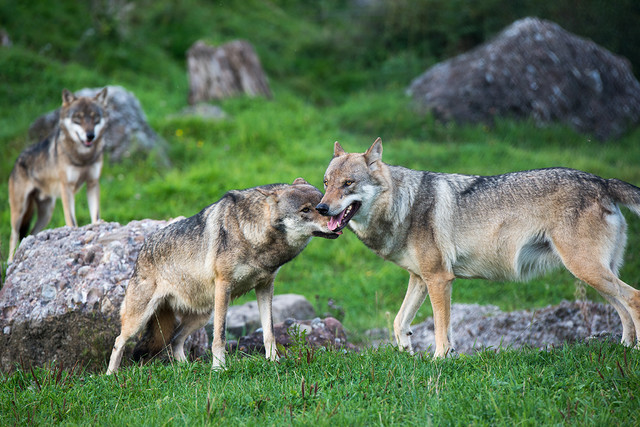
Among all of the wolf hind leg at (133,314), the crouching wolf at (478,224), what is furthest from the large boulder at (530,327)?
the wolf hind leg at (133,314)

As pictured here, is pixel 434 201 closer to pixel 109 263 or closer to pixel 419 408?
pixel 419 408

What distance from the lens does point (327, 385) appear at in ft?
15.3

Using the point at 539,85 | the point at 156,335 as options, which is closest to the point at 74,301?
the point at 156,335

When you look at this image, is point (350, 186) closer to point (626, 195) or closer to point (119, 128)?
point (626, 195)

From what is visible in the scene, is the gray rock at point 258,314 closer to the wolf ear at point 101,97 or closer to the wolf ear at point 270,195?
the wolf ear at point 270,195

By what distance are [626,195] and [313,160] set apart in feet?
28.6

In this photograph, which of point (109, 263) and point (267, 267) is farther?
point (109, 263)

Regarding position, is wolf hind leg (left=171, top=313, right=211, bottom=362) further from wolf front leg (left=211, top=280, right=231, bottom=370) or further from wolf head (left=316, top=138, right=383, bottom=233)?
wolf head (left=316, top=138, right=383, bottom=233)

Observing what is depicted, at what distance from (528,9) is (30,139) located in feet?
50.7

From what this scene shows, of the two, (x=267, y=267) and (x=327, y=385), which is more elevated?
(x=267, y=267)

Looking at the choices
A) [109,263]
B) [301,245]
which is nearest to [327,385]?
[301,245]

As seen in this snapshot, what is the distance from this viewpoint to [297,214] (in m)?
5.68

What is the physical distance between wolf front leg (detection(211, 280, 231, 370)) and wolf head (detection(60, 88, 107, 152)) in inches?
177

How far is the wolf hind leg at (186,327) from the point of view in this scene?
6380 millimetres
